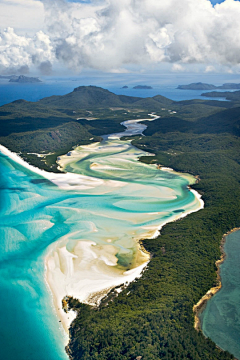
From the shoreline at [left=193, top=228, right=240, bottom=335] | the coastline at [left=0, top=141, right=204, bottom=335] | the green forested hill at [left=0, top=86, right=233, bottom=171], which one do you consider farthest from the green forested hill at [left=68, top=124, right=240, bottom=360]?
the green forested hill at [left=0, top=86, right=233, bottom=171]

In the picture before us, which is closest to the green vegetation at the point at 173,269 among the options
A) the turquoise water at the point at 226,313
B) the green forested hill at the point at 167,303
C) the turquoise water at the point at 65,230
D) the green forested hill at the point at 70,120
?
the green forested hill at the point at 167,303

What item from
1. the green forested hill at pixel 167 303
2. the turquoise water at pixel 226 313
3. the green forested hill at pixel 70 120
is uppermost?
the green forested hill at pixel 70 120

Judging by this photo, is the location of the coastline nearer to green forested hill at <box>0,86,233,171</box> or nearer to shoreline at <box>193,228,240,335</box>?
shoreline at <box>193,228,240,335</box>

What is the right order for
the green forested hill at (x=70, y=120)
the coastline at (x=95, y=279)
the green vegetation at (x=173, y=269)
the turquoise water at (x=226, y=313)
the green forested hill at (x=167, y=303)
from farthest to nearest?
1. the green forested hill at (x=70, y=120)
2. the coastline at (x=95, y=279)
3. the turquoise water at (x=226, y=313)
4. the green vegetation at (x=173, y=269)
5. the green forested hill at (x=167, y=303)

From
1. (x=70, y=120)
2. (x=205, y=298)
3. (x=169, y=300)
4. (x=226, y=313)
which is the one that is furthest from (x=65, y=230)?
(x=70, y=120)

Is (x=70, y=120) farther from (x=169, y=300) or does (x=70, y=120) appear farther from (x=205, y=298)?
(x=169, y=300)

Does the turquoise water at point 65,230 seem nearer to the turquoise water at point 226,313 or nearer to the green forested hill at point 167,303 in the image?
the green forested hill at point 167,303
